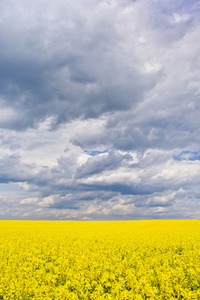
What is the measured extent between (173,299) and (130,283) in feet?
6.59

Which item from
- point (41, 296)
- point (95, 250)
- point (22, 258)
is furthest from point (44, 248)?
point (41, 296)

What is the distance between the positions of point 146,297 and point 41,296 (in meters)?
3.99

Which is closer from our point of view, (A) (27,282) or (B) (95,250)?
(A) (27,282)

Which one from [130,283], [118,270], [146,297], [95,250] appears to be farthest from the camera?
[95,250]

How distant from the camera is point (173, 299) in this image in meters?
8.41

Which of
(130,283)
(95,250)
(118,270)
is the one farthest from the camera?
(95,250)

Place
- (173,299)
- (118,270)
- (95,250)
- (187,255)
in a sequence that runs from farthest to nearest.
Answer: (95,250), (187,255), (118,270), (173,299)

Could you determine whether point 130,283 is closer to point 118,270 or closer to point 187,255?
point 118,270

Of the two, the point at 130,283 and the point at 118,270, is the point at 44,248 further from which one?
the point at 130,283

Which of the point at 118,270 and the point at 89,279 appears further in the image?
the point at 118,270

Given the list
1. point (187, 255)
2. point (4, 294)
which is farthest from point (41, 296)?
point (187, 255)

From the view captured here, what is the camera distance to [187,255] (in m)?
15.1

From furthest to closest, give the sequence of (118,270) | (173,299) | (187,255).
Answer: (187,255)
(118,270)
(173,299)

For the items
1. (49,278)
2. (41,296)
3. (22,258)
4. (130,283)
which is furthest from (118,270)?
(22,258)
